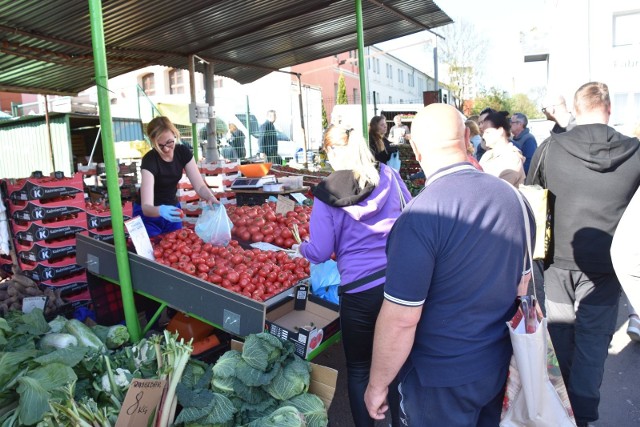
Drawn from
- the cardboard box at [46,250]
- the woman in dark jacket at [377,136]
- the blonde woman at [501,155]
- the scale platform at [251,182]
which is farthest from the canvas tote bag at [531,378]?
the scale platform at [251,182]

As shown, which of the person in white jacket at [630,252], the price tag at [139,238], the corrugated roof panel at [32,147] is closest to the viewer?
the person in white jacket at [630,252]

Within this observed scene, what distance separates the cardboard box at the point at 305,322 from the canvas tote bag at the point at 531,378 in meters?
1.30

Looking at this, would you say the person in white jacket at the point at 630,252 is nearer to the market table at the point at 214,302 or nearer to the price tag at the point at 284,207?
the market table at the point at 214,302

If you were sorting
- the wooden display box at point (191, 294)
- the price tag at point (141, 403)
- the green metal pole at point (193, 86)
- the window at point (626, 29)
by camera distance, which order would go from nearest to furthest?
the price tag at point (141, 403) < the wooden display box at point (191, 294) < the green metal pole at point (193, 86) < the window at point (626, 29)

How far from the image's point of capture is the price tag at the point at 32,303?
381 centimetres

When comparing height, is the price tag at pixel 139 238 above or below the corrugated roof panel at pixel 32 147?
below

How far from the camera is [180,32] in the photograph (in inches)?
267

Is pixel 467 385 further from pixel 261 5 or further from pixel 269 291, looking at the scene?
pixel 261 5

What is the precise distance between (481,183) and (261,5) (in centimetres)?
546

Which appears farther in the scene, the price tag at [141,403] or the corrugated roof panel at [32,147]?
the corrugated roof panel at [32,147]

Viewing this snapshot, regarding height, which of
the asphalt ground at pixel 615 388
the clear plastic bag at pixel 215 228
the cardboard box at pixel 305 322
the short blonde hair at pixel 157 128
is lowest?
the asphalt ground at pixel 615 388

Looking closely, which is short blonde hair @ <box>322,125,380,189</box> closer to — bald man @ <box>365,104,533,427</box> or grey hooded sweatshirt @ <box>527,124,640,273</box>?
bald man @ <box>365,104,533,427</box>

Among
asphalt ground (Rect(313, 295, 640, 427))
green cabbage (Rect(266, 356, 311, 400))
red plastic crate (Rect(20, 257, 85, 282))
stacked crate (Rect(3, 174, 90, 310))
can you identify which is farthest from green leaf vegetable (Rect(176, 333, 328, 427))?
red plastic crate (Rect(20, 257, 85, 282))

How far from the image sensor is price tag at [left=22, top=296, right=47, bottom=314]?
150 inches
